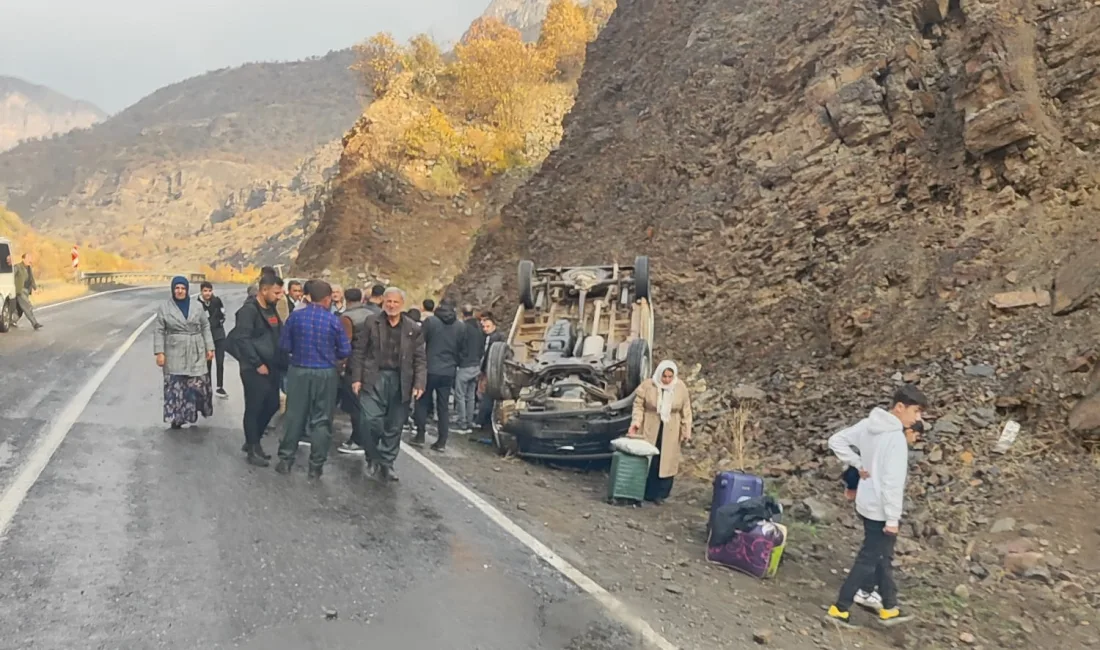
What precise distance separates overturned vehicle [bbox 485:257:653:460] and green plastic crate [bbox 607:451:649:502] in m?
1.08

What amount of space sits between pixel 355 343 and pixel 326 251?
21.4m

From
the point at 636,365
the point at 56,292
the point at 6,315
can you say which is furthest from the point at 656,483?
the point at 56,292

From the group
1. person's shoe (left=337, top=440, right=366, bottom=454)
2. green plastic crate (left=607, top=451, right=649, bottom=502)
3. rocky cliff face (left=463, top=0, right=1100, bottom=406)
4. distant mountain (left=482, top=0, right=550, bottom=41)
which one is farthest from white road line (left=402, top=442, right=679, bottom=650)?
distant mountain (left=482, top=0, right=550, bottom=41)

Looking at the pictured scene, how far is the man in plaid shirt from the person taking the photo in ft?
24.2

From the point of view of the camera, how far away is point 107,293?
2961 cm

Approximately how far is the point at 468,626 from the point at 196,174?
93463mm

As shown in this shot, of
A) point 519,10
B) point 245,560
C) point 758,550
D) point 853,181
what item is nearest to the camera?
point 245,560

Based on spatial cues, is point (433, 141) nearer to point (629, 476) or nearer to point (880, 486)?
point (629, 476)

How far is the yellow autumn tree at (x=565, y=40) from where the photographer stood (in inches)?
1351

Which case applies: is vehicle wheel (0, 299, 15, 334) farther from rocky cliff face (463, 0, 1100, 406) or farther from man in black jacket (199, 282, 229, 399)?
rocky cliff face (463, 0, 1100, 406)

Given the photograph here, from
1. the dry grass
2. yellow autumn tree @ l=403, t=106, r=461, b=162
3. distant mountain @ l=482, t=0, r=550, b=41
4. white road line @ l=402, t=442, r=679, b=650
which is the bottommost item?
white road line @ l=402, t=442, r=679, b=650

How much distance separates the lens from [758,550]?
6340 millimetres

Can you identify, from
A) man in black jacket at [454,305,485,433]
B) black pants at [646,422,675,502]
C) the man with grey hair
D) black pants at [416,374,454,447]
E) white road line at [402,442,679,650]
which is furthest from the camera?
man in black jacket at [454,305,485,433]

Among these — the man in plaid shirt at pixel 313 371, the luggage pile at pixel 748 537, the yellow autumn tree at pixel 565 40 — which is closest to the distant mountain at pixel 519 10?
the yellow autumn tree at pixel 565 40
